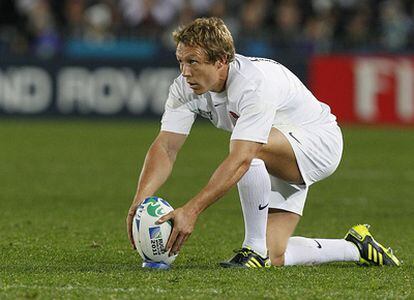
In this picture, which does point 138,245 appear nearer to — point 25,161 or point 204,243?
point 204,243

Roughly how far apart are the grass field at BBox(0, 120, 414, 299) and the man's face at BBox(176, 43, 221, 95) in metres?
1.06

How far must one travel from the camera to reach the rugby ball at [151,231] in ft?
20.3

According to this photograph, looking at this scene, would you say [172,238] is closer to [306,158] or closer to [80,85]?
[306,158]

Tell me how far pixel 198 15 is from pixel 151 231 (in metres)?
14.4

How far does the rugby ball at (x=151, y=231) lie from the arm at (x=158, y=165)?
8.8 inches

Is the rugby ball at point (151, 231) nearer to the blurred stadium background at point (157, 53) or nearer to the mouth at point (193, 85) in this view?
the mouth at point (193, 85)

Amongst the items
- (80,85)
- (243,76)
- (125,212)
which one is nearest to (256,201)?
(243,76)

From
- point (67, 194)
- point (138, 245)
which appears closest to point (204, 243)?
point (138, 245)

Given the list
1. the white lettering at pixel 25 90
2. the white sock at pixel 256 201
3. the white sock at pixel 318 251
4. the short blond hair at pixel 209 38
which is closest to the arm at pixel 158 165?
the white sock at pixel 256 201

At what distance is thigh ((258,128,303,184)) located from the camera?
6570mm

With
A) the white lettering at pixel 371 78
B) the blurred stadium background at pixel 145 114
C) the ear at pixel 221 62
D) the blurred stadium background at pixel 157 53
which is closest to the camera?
the ear at pixel 221 62

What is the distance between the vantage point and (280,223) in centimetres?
705

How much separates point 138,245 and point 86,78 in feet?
43.7

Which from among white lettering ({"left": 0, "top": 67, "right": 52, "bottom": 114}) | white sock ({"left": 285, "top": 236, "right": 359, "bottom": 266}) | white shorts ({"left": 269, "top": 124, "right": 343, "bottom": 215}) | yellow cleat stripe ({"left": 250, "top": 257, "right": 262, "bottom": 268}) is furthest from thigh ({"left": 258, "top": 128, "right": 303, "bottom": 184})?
white lettering ({"left": 0, "top": 67, "right": 52, "bottom": 114})
